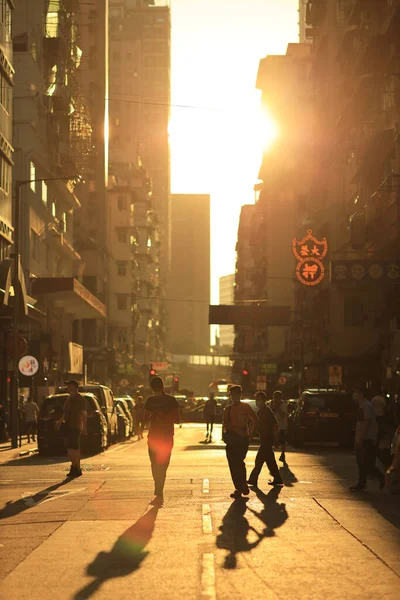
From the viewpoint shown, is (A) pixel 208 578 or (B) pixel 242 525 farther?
(B) pixel 242 525

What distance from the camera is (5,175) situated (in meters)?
46.6

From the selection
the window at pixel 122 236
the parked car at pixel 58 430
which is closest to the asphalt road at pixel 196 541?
the parked car at pixel 58 430

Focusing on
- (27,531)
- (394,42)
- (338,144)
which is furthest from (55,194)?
(27,531)

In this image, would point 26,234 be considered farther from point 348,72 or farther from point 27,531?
point 27,531

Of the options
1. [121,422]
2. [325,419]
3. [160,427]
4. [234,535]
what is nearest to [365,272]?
[121,422]

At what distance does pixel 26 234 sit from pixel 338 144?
69.5 ft

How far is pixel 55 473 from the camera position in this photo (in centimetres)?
2378

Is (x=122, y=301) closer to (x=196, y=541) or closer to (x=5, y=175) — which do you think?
(x=5, y=175)

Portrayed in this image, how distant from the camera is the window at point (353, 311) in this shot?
6838 centimetres

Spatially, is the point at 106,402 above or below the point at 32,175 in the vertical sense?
below

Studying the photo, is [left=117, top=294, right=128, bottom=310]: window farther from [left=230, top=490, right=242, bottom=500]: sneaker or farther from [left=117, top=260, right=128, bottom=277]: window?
[left=230, top=490, right=242, bottom=500]: sneaker

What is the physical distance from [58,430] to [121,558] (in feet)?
66.1

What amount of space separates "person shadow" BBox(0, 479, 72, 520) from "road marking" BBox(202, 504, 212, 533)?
2528 mm

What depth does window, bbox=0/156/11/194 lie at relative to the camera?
45.7 meters
